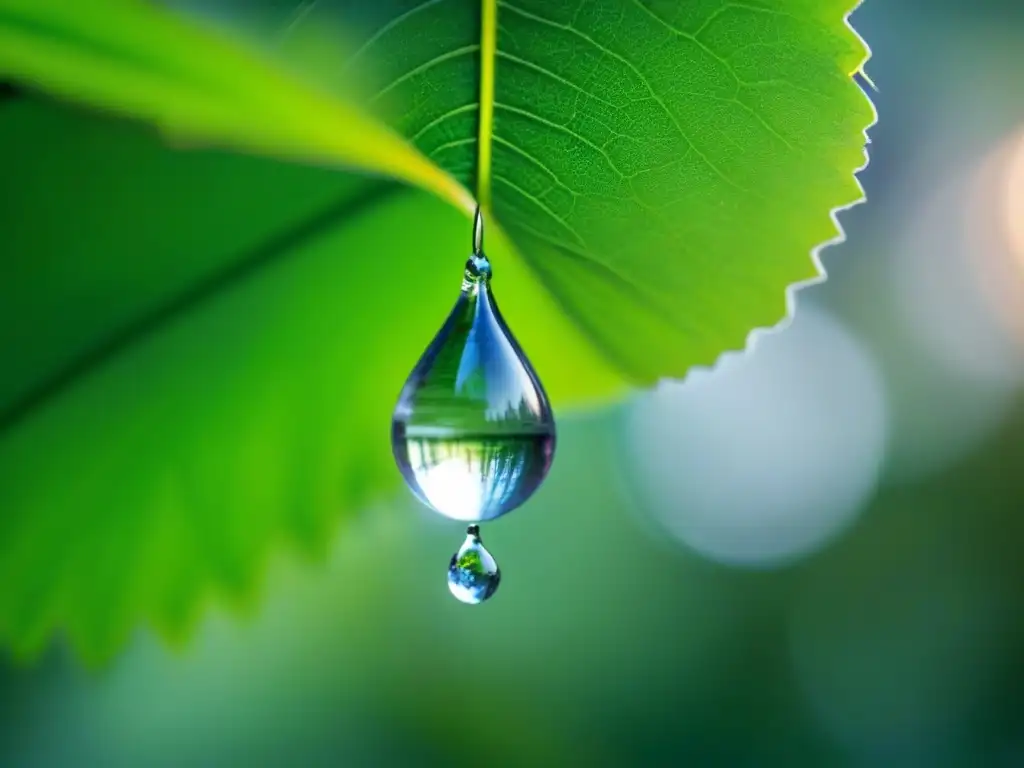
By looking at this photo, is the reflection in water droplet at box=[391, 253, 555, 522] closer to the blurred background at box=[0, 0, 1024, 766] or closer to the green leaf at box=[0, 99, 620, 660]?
the green leaf at box=[0, 99, 620, 660]

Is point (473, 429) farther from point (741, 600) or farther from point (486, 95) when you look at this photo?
point (741, 600)

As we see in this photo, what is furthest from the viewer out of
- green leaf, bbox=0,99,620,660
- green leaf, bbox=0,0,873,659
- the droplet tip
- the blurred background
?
the blurred background

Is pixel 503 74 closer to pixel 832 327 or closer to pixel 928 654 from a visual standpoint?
pixel 832 327

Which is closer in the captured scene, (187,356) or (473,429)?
(473,429)

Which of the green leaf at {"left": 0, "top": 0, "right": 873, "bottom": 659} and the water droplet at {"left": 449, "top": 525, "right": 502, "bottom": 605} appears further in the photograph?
the water droplet at {"left": 449, "top": 525, "right": 502, "bottom": 605}

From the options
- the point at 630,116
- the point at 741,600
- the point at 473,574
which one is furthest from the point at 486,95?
the point at 741,600

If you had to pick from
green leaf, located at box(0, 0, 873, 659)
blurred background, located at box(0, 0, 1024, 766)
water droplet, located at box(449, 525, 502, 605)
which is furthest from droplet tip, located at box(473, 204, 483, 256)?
blurred background, located at box(0, 0, 1024, 766)

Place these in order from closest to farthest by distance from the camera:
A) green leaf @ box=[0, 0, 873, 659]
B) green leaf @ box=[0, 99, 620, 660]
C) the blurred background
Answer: green leaf @ box=[0, 0, 873, 659] < green leaf @ box=[0, 99, 620, 660] < the blurred background
